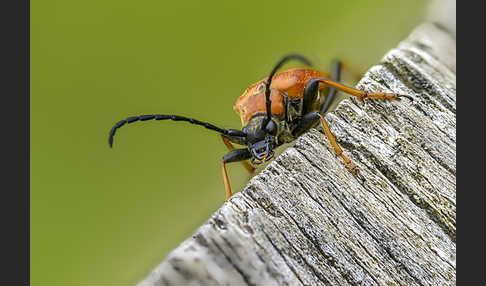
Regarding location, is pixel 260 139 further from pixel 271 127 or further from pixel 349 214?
pixel 349 214

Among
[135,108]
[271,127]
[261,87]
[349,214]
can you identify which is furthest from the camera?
[135,108]

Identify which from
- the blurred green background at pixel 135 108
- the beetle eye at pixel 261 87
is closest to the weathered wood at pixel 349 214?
the beetle eye at pixel 261 87

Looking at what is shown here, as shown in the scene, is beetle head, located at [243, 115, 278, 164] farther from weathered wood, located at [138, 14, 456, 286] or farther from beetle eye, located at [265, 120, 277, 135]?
weathered wood, located at [138, 14, 456, 286]

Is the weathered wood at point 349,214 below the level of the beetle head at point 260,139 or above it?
below

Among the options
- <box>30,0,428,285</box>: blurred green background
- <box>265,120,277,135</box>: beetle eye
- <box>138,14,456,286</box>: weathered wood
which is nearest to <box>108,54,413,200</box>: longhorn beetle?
<box>265,120,277,135</box>: beetle eye

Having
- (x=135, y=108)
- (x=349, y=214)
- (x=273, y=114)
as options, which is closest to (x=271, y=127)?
(x=273, y=114)

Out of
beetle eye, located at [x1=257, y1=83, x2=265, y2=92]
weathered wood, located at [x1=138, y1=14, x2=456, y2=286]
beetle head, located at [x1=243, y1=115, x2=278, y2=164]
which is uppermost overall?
beetle eye, located at [x1=257, y1=83, x2=265, y2=92]

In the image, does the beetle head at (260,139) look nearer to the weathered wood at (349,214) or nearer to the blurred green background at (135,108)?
the blurred green background at (135,108)
